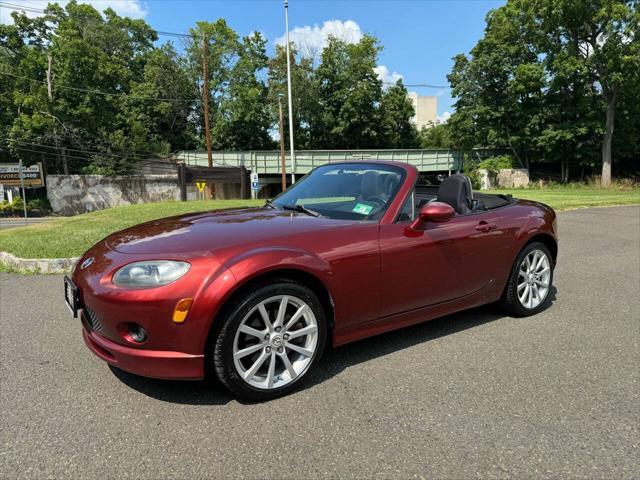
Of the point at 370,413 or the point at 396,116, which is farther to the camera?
the point at 396,116

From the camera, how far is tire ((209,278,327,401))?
8.66 ft

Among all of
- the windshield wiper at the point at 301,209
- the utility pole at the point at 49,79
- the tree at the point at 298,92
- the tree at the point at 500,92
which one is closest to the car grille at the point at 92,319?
the windshield wiper at the point at 301,209

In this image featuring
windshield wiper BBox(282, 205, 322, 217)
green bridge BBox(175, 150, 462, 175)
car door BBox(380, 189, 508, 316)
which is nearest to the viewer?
car door BBox(380, 189, 508, 316)

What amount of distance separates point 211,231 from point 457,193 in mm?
2144

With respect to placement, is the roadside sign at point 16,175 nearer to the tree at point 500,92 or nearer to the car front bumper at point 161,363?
the car front bumper at point 161,363

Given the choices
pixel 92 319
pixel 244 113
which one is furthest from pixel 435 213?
pixel 244 113

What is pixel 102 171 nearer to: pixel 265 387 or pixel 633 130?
pixel 265 387

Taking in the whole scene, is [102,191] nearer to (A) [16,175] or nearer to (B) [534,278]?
(A) [16,175]

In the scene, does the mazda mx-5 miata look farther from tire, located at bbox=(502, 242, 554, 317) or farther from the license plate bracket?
tire, located at bbox=(502, 242, 554, 317)

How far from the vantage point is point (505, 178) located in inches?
1585

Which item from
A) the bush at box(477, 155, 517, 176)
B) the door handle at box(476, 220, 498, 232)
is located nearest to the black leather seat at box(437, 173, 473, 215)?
the door handle at box(476, 220, 498, 232)

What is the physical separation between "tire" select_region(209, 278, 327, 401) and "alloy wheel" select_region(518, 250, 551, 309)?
2.34 meters

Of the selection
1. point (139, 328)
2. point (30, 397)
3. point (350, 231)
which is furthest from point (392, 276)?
point (30, 397)

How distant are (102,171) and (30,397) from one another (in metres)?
42.3
